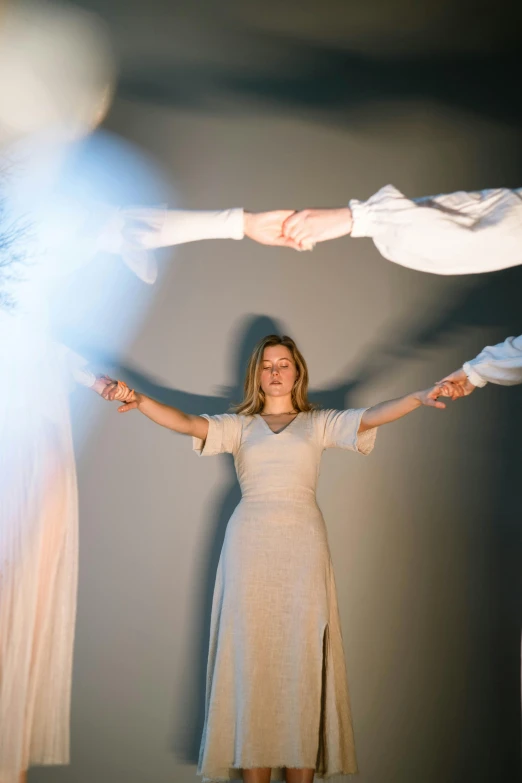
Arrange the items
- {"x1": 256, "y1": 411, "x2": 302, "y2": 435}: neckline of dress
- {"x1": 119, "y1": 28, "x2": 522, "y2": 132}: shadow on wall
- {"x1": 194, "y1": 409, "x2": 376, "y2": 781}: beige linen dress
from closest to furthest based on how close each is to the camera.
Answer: {"x1": 194, "y1": 409, "x2": 376, "y2": 781}: beige linen dress, {"x1": 256, "y1": 411, "x2": 302, "y2": 435}: neckline of dress, {"x1": 119, "y1": 28, "x2": 522, "y2": 132}: shadow on wall

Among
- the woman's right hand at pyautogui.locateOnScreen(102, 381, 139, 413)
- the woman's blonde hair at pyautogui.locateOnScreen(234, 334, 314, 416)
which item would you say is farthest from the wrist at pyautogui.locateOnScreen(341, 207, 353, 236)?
the woman's right hand at pyautogui.locateOnScreen(102, 381, 139, 413)

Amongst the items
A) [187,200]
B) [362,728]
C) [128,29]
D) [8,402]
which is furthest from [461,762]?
[128,29]

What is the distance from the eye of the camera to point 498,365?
2559 mm

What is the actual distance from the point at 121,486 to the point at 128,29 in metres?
1.71

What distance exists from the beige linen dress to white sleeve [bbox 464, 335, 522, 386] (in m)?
0.37

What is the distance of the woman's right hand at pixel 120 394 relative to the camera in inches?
97.3

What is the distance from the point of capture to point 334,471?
2932 mm

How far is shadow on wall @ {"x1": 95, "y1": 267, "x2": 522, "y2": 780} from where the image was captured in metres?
2.75

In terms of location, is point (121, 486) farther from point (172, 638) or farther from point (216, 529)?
point (172, 638)

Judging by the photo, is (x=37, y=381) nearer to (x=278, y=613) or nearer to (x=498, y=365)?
(x=278, y=613)

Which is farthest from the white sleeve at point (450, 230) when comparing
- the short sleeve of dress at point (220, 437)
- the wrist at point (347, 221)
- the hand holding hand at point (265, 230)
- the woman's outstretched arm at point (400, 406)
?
the short sleeve of dress at point (220, 437)

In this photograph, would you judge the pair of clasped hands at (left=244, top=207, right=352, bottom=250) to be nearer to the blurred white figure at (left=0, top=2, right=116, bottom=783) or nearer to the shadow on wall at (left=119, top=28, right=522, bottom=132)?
the shadow on wall at (left=119, top=28, right=522, bottom=132)

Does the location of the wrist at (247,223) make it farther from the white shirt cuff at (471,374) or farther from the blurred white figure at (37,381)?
the white shirt cuff at (471,374)

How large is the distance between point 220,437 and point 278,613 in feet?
1.91
